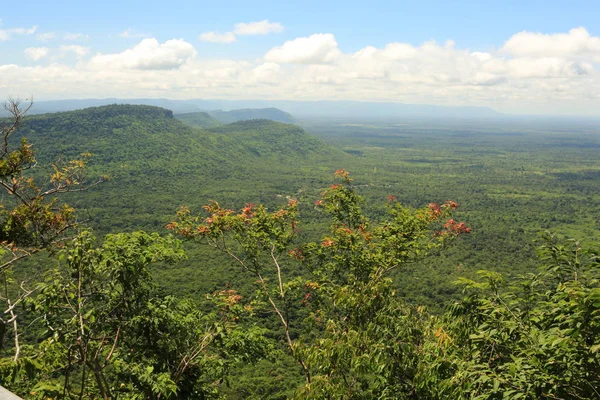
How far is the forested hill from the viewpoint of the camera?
8206 centimetres

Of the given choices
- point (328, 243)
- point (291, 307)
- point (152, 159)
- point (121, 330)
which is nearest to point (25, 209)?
point (121, 330)

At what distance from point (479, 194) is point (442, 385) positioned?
116 m

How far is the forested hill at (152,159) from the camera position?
8206 cm

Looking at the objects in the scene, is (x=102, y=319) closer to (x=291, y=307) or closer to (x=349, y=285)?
(x=349, y=285)

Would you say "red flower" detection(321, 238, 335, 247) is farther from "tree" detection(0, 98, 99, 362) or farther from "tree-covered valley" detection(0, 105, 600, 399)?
"tree" detection(0, 98, 99, 362)

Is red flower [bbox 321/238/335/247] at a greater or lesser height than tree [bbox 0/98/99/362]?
lesser

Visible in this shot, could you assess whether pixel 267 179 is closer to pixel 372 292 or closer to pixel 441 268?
pixel 441 268

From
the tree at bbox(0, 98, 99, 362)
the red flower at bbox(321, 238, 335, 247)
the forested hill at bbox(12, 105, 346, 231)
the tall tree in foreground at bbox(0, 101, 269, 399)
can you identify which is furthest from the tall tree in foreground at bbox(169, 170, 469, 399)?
the forested hill at bbox(12, 105, 346, 231)

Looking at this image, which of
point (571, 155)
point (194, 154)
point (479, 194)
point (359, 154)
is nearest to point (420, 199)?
point (479, 194)

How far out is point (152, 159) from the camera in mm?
118312

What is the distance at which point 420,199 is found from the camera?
97.9 m

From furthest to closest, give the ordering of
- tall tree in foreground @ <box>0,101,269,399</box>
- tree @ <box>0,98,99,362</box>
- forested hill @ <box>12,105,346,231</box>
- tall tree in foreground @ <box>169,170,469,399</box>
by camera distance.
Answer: forested hill @ <box>12,105,346,231</box> < tree @ <box>0,98,99,362</box> < tall tree in foreground @ <box>169,170,469,399</box> < tall tree in foreground @ <box>0,101,269,399</box>

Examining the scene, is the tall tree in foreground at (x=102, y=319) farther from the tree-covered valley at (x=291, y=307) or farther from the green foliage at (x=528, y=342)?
the green foliage at (x=528, y=342)

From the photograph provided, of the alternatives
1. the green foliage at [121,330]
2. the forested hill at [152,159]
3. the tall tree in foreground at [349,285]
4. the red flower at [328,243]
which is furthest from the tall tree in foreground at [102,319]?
the forested hill at [152,159]
